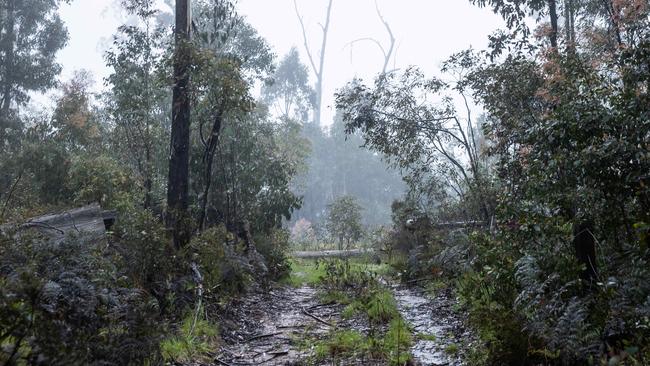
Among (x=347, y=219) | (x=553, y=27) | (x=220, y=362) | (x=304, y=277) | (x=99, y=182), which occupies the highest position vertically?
(x=553, y=27)

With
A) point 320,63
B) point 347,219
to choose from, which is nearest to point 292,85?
point 320,63

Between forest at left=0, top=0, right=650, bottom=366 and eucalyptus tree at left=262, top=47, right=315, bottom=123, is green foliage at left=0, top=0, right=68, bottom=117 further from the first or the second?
eucalyptus tree at left=262, top=47, right=315, bottom=123

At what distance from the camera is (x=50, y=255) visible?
4770 millimetres

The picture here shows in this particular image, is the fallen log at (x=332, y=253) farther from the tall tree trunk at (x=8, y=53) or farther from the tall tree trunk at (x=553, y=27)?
the tall tree trunk at (x=8, y=53)

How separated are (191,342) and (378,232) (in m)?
14.0

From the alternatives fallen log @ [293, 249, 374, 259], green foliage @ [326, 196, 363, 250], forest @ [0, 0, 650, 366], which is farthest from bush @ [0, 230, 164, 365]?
green foliage @ [326, 196, 363, 250]

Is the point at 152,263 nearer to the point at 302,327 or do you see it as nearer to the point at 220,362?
the point at 220,362

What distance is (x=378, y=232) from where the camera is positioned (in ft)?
64.4

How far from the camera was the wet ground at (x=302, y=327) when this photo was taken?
604cm

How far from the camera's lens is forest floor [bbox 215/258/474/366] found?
5.88 metres

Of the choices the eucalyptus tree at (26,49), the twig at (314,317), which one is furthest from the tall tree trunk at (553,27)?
the eucalyptus tree at (26,49)

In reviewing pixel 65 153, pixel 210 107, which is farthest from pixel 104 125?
pixel 210 107

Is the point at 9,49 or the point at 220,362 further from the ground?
the point at 9,49

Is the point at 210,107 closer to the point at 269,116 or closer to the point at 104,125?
the point at 104,125
